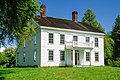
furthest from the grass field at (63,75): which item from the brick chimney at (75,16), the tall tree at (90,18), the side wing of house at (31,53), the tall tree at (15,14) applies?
the tall tree at (90,18)

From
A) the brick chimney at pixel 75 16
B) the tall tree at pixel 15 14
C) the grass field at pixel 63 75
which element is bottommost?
the grass field at pixel 63 75

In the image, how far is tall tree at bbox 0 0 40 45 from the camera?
58.0ft

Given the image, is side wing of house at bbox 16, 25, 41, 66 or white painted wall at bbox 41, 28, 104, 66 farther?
side wing of house at bbox 16, 25, 41, 66

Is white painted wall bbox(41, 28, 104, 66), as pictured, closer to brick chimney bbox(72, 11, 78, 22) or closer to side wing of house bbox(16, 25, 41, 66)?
side wing of house bbox(16, 25, 41, 66)

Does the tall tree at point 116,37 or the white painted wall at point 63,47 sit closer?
the white painted wall at point 63,47

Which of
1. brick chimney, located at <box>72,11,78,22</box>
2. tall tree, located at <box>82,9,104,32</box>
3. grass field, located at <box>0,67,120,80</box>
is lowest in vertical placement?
grass field, located at <box>0,67,120,80</box>

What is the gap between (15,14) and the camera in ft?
59.9

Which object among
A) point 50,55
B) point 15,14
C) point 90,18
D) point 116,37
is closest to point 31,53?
point 50,55

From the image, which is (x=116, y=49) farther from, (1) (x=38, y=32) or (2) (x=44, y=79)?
(2) (x=44, y=79)

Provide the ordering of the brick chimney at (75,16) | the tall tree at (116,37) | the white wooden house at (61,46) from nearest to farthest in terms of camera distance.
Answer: the white wooden house at (61,46), the brick chimney at (75,16), the tall tree at (116,37)

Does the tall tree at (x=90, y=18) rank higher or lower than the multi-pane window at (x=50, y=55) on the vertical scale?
higher

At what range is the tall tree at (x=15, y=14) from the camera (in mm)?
17672

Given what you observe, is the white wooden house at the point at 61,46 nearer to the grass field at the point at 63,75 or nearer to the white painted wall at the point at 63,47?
the white painted wall at the point at 63,47

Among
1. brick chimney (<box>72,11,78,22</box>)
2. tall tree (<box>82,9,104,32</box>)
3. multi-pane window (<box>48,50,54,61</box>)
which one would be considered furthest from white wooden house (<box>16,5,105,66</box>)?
tall tree (<box>82,9,104,32</box>)
